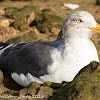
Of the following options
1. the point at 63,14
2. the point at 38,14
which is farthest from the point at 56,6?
the point at 38,14

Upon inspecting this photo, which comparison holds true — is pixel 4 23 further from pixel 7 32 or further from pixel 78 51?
pixel 78 51

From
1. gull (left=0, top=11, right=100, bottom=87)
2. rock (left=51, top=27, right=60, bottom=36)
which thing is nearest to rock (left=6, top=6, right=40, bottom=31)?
rock (left=51, top=27, right=60, bottom=36)

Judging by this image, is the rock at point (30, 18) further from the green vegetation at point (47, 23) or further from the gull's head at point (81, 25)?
the gull's head at point (81, 25)

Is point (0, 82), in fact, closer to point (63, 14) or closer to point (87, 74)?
point (87, 74)

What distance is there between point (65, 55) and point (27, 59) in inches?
32.6

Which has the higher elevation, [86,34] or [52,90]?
[86,34]

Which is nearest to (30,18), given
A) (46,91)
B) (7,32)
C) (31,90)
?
(7,32)


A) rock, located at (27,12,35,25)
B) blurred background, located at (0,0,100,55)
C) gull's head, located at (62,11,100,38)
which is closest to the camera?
gull's head, located at (62,11,100,38)

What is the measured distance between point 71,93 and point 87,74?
1.74ft

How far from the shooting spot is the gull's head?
4.25 meters

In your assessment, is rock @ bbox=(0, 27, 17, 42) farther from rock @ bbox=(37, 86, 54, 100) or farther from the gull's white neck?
rock @ bbox=(37, 86, 54, 100)

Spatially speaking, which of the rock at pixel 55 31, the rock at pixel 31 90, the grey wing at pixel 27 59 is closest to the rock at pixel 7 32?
the rock at pixel 55 31

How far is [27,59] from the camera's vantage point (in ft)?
15.4

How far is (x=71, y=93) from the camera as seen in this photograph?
2660 mm
